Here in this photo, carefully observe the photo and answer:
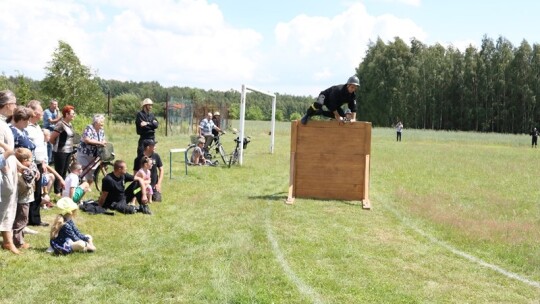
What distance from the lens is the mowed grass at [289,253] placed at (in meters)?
5.59

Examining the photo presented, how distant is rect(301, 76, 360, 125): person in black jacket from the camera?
1142 centimetres

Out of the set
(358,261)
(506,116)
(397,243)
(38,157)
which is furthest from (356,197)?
(506,116)

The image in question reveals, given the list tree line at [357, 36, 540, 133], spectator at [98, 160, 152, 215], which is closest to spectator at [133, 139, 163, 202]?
spectator at [98, 160, 152, 215]

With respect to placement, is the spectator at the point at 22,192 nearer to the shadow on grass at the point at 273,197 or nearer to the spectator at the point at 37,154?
the spectator at the point at 37,154

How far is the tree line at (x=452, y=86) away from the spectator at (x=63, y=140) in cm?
6997

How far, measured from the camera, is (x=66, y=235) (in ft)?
22.4

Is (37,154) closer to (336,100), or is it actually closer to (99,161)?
(99,161)

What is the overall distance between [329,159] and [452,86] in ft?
233

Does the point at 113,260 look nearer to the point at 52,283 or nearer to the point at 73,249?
the point at 73,249

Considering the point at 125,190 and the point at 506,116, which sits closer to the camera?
the point at 125,190

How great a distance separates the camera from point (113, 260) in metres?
6.63

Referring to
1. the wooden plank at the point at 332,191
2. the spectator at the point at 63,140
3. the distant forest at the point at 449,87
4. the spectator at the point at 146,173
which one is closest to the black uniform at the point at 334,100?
the wooden plank at the point at 332,191

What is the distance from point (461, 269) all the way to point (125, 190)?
5689 millimetres

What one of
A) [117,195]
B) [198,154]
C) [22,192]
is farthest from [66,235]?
[198,154]
